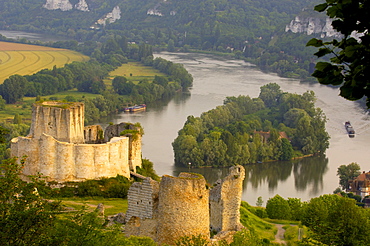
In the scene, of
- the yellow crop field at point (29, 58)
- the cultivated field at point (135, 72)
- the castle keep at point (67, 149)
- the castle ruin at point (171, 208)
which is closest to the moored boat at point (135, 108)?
the yellow crop field at point (29, 58)

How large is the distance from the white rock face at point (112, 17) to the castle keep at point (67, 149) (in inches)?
5453

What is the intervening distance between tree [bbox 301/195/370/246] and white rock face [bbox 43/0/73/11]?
513 ft

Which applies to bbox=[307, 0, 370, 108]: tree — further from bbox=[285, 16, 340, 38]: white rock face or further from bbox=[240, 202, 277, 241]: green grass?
bbox=[285, 16, 340, 38]: white rock face

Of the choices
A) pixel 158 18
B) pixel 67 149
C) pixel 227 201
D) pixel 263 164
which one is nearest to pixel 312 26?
pixel 158 18

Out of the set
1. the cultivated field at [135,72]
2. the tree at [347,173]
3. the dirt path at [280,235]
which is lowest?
the cultivated field at [135,72]

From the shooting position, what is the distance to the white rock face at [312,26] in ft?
388

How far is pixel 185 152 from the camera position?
4472 centimetres

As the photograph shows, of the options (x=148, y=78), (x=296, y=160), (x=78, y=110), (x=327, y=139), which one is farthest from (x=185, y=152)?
(x=148, y=78)

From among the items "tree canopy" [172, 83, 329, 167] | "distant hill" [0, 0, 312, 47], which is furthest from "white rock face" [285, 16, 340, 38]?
"tree canopy" [172, 83, 329, 167]

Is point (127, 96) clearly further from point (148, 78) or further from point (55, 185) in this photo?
point (55, 185)

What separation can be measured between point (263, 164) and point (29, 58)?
50838 mm

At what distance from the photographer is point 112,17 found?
165 meters

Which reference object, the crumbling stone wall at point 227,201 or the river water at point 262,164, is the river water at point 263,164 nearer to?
the river water at point 262,164

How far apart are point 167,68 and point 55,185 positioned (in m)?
63.6
